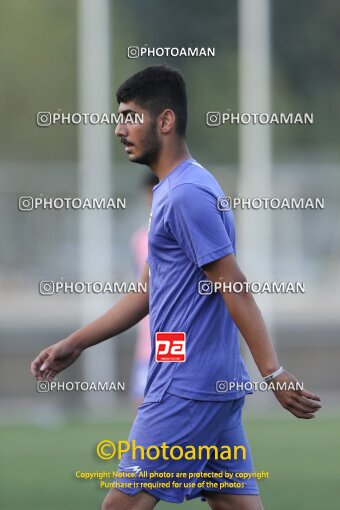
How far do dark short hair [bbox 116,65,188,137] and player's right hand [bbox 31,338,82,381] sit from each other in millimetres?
898

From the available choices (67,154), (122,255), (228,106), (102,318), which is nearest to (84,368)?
(122,255)

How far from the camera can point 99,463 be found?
23.2 ft

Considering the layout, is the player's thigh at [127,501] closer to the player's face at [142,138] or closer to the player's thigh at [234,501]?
the player's thigh at [234,501]

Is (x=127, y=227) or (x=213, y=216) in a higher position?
(x=127, y=227)

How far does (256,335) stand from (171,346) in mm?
309

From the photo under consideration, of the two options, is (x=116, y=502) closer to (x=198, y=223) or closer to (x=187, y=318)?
(x=187, y=318)

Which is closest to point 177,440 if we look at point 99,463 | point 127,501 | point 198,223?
point 127,501

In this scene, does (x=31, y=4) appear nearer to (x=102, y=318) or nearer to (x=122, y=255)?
(x=122, y=255)

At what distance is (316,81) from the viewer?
15977 millimetres

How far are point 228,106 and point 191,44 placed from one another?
90 cm

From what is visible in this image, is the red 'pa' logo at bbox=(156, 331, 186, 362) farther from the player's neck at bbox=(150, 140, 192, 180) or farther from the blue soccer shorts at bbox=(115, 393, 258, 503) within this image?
the player's neck at bbox=(150, 140, 192, 180)

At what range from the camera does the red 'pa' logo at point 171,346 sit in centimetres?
435

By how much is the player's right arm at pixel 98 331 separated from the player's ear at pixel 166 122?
54cm

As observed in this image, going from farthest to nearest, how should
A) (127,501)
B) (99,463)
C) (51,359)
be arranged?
(99,463), (51,359), (127,501)
